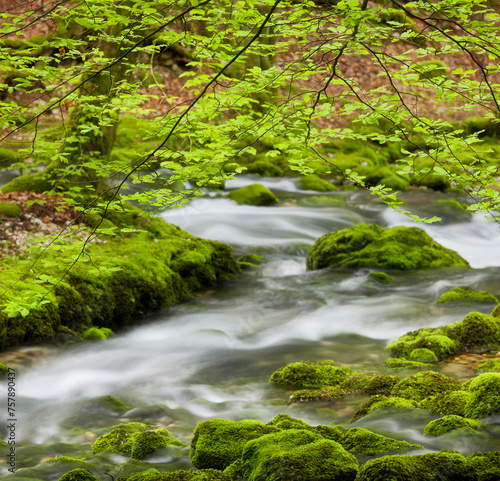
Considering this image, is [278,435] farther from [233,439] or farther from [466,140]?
[466,140]

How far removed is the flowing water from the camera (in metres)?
4.87

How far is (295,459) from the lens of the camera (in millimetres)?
3082

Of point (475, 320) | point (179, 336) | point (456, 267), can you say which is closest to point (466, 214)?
point (456, 267)

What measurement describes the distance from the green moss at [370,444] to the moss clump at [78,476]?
66.9 inches

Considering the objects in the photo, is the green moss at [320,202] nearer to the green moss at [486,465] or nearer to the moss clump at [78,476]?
the green moss at [486,465]

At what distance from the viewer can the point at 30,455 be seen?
4.10 m

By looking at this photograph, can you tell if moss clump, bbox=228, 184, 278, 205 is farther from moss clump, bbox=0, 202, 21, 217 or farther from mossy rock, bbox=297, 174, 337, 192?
moss clump, bbox=0, 202, 21, 217

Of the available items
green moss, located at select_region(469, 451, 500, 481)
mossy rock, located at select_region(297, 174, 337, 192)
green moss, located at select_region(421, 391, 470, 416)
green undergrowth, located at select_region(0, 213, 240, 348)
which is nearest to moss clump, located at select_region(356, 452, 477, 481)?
green moss, located at select_region(469, 451, 500, 481)

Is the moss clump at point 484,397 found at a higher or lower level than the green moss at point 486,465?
lower

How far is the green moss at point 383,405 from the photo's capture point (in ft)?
14.4

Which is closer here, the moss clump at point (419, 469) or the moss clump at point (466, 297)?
the moss clump at point (419, 469)

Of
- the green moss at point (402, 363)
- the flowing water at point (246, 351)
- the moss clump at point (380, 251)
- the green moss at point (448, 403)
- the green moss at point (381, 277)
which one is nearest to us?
the green moss at point (448, 403)

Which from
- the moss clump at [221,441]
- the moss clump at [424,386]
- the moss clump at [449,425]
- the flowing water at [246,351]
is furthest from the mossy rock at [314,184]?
the moss clump at [221,441]

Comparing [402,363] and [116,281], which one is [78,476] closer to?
[402,363]
